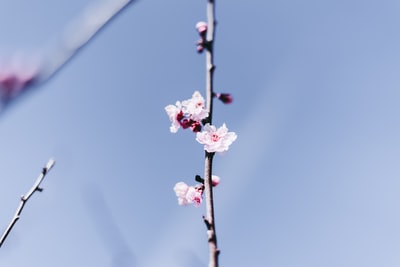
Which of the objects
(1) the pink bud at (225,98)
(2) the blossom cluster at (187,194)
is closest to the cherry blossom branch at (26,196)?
(2) the blossom cluster at (187,194)

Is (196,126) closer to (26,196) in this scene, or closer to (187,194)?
(187,194)

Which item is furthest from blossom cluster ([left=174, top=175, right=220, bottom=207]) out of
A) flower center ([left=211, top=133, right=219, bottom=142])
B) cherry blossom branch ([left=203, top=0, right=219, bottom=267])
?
cherry blossom branch ([left=203, top=0, right=219, bottom=267])

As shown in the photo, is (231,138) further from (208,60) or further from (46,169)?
(46,169)

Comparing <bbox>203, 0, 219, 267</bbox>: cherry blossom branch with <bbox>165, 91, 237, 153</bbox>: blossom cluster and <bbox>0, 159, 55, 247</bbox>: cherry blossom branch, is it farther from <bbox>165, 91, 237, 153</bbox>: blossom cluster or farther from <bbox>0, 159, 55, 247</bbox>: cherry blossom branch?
<bbox>0, 159, 55, 247</bbox>: cherry blossom branch

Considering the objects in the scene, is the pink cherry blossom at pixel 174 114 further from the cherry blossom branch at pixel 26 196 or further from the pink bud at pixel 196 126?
the cherry blossom branch at pixel 26 196

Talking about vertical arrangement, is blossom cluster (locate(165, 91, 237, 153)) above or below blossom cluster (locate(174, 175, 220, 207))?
above

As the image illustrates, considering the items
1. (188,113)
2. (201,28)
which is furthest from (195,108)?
(201,28)
